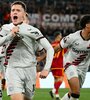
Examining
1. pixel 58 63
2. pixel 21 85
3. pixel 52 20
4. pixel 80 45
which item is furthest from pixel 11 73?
pixel 52 20

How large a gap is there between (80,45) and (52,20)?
15370 millimetres

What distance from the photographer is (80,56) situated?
10172mm

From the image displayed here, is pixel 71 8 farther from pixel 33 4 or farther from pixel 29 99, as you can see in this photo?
pixel 29 99

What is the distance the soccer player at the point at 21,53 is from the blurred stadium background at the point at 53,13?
15.4 m

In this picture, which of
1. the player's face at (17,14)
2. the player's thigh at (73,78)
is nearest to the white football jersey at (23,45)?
the player's face at (17,14)

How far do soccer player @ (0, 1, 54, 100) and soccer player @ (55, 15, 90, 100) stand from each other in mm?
2030

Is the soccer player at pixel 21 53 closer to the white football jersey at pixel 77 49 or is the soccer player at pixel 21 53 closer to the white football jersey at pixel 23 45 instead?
the white football jersey at pixel 23 45

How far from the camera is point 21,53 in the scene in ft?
26.3

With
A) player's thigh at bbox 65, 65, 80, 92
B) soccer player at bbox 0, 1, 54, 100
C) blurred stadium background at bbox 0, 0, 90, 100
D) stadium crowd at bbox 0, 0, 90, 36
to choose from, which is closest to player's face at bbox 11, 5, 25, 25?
soccer player at bbox 0, 1, 54, 100

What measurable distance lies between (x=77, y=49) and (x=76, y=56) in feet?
0.53

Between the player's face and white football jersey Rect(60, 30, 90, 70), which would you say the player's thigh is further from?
the player's face

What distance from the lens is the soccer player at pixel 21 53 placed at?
7863 mm

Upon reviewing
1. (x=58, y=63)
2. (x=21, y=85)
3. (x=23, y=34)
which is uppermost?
(x=23, y=34)

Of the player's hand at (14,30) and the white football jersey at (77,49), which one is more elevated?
the player's hand at (14,30)
